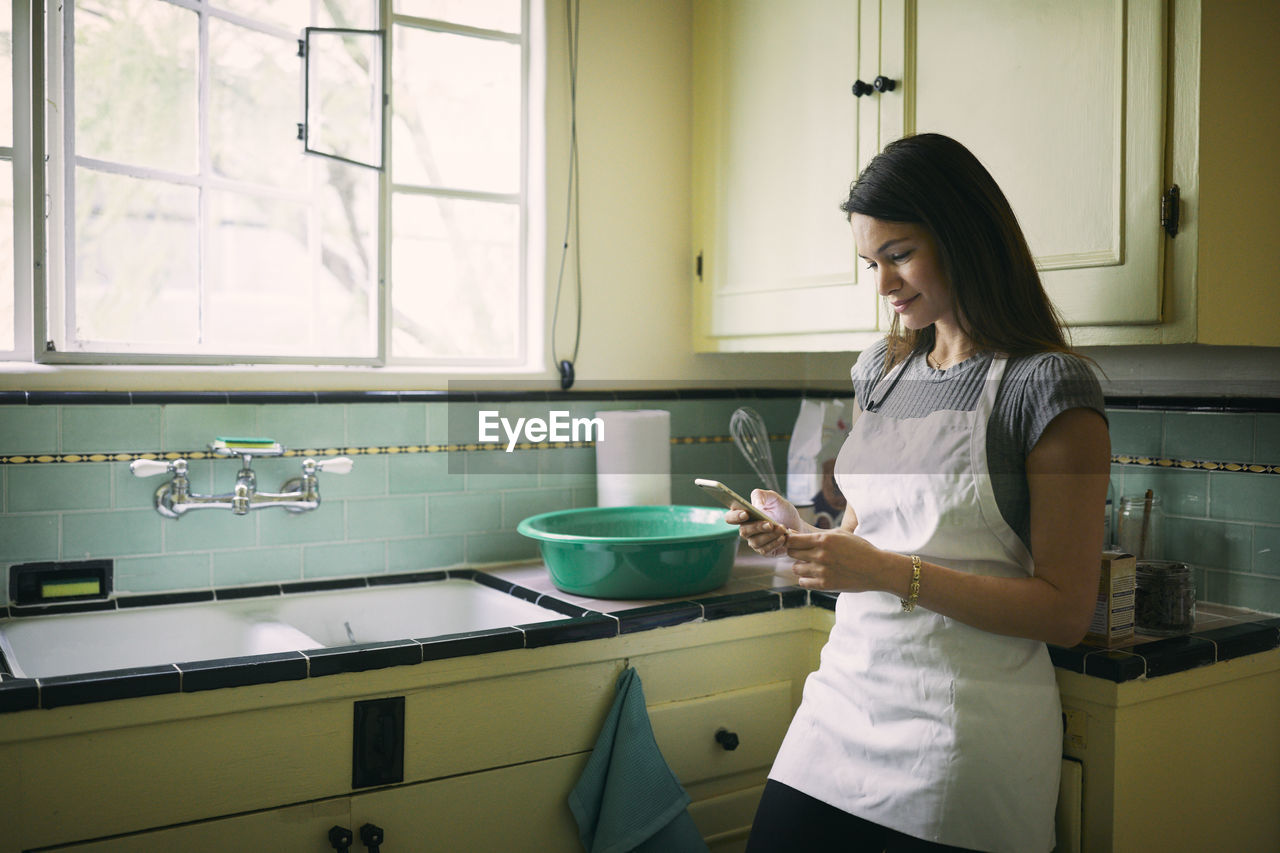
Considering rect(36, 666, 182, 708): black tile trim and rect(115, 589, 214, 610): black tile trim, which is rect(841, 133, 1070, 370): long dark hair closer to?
rect(36, 666, 182, 708): black tile trim

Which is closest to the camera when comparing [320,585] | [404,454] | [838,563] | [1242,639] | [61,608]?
[838,563]

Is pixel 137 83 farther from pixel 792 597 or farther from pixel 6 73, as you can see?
pixel 792 597

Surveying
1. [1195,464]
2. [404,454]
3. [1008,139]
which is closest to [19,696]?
[404,454]

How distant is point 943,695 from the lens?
54.7 inches

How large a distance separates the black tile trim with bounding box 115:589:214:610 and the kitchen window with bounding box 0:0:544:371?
1.47 feet

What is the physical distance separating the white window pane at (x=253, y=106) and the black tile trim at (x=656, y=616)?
117 cm

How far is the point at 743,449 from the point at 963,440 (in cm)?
121

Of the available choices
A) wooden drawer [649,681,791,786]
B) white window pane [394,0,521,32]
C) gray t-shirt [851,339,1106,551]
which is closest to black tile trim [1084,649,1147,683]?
gray t-shirt [851,339,1106,551]

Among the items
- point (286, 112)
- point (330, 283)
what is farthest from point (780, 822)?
point (286, 112)

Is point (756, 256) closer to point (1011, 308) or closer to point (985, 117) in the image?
point (985, 117)

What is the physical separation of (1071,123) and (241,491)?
1.61 meters

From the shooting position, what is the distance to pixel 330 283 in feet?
7.50

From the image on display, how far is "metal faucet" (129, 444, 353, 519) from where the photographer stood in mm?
1977

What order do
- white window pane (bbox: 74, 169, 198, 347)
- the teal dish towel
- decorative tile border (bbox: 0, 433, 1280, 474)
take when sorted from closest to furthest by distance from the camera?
1. the teal dish towel
2. decorative tile border (bbox: 0, 433, 1280, 474)
3. white window pane (bbox: 74, 169, 198, 347)
